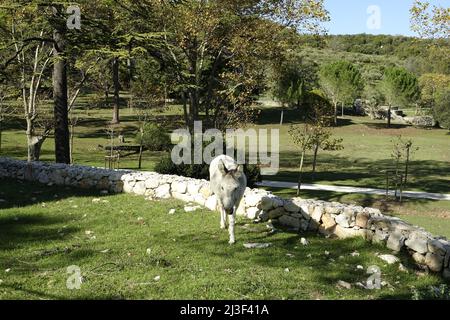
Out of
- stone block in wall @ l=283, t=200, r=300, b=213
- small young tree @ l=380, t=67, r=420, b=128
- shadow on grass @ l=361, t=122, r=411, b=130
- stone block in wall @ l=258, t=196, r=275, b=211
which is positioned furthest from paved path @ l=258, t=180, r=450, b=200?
small young tree @ l=380, t=67, r=420, b=128

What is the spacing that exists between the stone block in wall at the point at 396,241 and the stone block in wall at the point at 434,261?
753mm

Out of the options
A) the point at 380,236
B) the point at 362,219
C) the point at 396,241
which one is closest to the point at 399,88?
the point at 362,219

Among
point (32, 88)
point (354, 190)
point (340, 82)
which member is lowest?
point (354, 190)

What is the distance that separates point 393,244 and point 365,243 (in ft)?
2.09

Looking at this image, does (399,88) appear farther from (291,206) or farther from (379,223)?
(379,223)

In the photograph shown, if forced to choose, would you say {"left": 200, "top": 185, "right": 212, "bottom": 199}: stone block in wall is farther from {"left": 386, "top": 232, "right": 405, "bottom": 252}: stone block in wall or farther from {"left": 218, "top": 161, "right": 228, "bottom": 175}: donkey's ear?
{"left": 386, "top": 232, "right": 405, "bottom": 252}: stone block in wall

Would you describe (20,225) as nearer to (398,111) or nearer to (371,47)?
(398,111)

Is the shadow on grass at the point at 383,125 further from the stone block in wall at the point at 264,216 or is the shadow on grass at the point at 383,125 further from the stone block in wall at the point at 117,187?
the stone block in wall at the point at 264,216

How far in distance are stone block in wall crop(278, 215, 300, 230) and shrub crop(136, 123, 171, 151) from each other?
1007 inches

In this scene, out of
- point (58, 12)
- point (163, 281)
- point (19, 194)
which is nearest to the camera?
point (163, 281)

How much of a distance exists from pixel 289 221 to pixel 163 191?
4665 millimetres

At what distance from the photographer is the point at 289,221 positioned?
11.9 m
